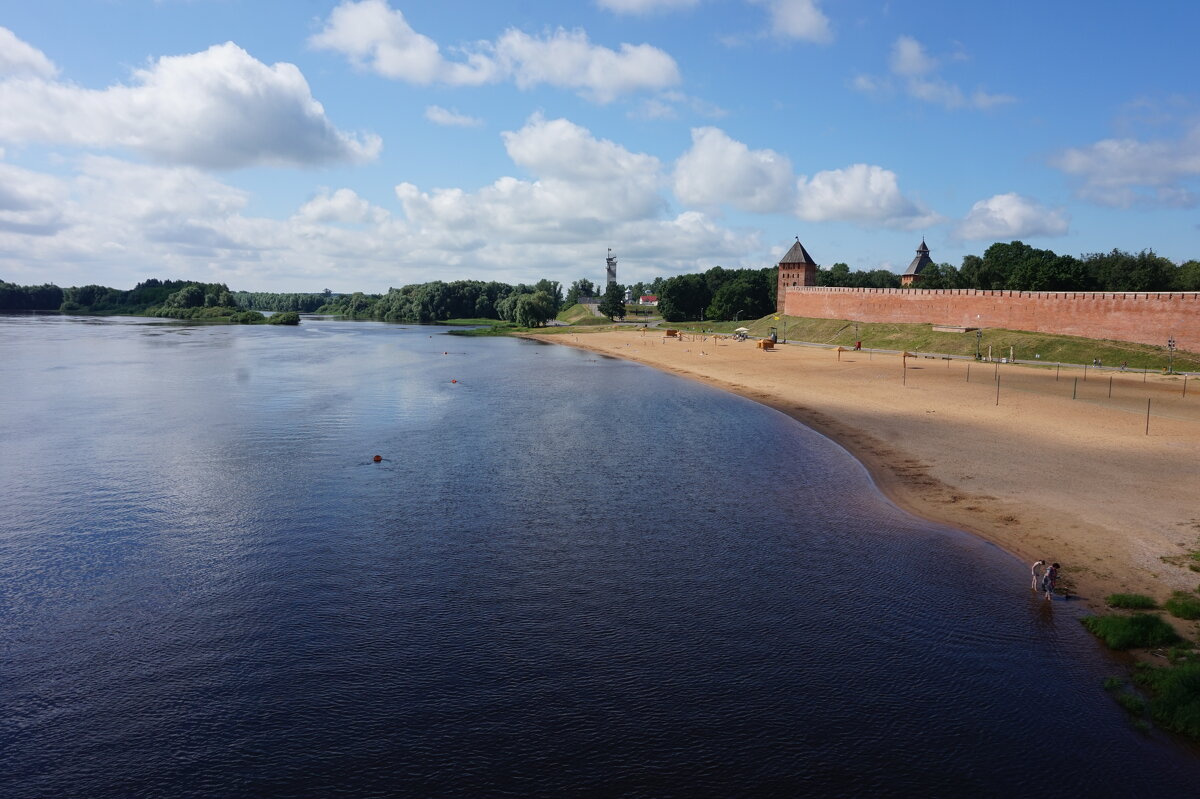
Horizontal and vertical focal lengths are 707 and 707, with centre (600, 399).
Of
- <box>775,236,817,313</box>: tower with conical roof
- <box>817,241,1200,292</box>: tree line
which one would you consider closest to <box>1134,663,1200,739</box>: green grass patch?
<box>817,241,1200,292</box>: tree line

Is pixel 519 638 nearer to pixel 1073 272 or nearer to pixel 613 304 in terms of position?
pixel 1073 272

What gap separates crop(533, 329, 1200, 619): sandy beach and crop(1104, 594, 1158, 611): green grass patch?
0.36 metres

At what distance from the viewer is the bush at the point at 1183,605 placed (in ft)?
46.1

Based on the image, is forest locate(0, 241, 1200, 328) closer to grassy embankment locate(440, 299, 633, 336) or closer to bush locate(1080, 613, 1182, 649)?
grassy embankment locate(440, 299, 633, 336)

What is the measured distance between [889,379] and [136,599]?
48.6 metres

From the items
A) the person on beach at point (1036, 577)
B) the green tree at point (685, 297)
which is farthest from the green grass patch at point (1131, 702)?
the green tree at point (685, 297)

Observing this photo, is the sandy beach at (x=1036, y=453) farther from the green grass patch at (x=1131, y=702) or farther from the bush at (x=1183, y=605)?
the green grass patch at (x=1131, y=702)

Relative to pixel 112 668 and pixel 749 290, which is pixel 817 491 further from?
pixel 749 290

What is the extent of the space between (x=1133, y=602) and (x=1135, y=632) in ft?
5.20

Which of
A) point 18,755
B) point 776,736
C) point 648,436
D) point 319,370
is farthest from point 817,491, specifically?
point 319,370

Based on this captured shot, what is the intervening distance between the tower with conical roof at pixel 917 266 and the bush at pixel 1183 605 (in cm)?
11703

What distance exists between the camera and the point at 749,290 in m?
123

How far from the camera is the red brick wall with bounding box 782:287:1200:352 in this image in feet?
191

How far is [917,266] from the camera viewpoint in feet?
422
